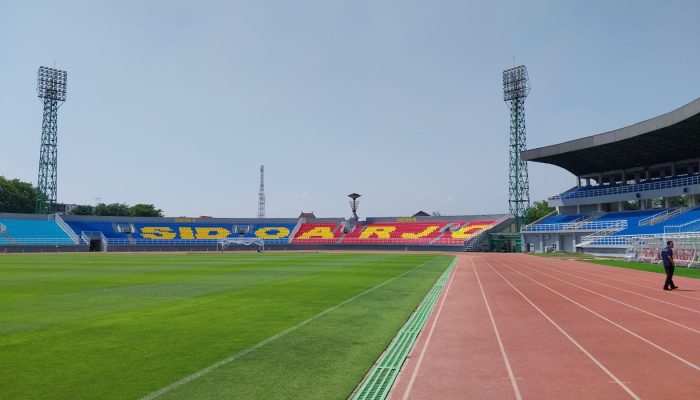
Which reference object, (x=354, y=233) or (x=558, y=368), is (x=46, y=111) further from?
(x=558, y=368)

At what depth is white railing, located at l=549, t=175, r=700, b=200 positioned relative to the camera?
48.1 m

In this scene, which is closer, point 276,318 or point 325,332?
point 325,332

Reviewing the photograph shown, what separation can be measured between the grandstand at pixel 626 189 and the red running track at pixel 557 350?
82.0ft

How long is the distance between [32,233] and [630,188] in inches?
3157

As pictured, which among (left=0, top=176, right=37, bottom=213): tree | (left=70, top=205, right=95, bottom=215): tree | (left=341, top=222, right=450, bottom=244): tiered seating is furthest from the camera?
(left=70, top=205, right=95, bottom=215): tree

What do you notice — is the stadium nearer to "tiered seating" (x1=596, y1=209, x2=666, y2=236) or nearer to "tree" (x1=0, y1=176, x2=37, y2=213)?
"tiered seating" (x1=596, y1=209, x2=666, y2=236)

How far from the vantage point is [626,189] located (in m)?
A: 56.0

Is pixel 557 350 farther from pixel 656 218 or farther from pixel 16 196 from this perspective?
pixel 16 196

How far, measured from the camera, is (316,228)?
83812 millimetres

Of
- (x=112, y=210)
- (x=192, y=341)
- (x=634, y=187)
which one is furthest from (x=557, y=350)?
(x=112, y=210)

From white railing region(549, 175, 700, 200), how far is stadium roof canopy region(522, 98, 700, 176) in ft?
11.1

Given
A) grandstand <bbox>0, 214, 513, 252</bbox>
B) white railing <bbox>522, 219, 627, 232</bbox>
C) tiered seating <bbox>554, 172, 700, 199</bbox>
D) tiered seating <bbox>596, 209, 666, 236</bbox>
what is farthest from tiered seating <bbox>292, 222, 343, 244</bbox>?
tiered seating <bbox>596, 209, 666, 236</bbox>

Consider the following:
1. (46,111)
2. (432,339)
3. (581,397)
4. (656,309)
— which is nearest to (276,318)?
(432,339)

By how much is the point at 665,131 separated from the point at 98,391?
5218cm
